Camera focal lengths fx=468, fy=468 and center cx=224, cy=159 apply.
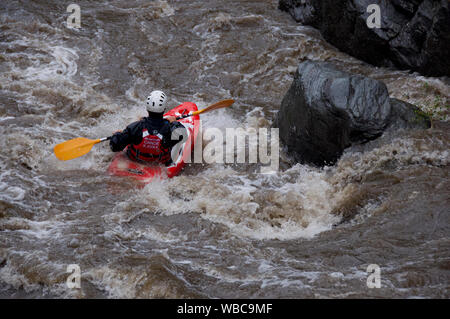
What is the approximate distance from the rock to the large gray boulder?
1740 mm

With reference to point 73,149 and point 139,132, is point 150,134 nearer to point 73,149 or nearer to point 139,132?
point 139,132

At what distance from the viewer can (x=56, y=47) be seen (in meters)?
8.95

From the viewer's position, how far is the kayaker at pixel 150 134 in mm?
5496

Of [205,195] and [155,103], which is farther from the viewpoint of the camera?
[155,103]

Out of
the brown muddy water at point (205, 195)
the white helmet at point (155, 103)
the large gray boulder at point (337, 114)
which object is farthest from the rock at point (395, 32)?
the white helmet at point (155, 103)

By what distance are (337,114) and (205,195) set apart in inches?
71.2

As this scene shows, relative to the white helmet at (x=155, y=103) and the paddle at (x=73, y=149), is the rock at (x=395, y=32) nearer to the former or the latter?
the white helmet at (x=155, y=103)

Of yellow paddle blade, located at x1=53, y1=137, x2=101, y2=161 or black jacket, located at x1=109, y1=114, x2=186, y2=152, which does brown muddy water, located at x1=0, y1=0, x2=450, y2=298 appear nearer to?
yellow paddle blade, located at x1=53, y1=137, x2=101, y2=161

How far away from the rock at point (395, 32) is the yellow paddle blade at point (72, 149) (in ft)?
16.6

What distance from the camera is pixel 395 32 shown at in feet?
25.3

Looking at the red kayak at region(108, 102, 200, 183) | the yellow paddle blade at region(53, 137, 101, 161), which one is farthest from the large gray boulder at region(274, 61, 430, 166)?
the yellow paddle blade at region(53, 137, 101, 161)

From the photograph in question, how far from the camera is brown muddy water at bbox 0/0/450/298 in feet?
12.3

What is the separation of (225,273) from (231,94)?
4.49 m

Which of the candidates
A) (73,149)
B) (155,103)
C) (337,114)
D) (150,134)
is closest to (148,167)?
(150,134)
